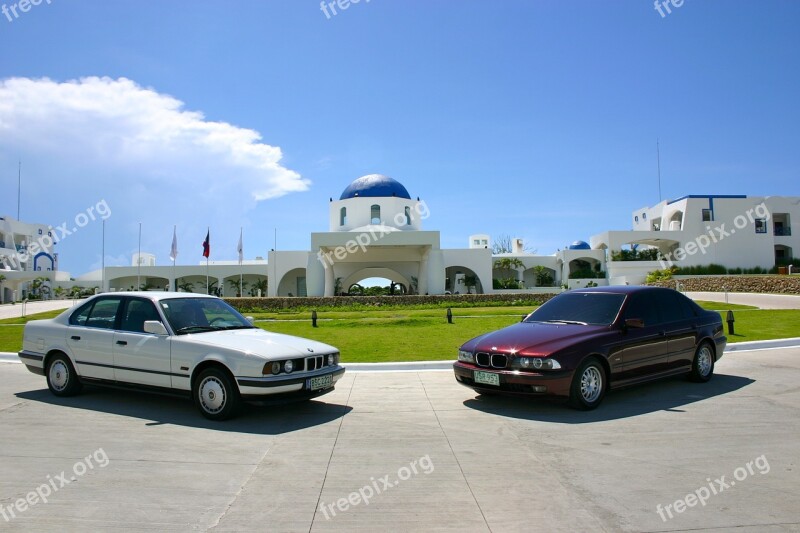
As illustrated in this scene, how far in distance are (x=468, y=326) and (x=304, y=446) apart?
11.1 metres

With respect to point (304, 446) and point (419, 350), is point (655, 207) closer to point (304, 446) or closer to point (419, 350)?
point (419, 350)

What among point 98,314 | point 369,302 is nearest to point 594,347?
point 98,314

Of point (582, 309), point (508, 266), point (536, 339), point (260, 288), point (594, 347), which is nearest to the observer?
point (594, 347)

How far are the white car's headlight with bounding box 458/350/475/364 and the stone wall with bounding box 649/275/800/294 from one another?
28730 millimetres

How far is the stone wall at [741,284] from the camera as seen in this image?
34688 millimetres

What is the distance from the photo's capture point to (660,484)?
13.9ft

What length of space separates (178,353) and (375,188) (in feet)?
137

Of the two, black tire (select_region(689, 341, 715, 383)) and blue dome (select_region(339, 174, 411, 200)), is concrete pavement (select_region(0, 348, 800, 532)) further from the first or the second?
blue dome (select_region(339, 174, 411, 200))

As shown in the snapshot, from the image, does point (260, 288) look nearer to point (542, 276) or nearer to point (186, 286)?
point (186, 286)

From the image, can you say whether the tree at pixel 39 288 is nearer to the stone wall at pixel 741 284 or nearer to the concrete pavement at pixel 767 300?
the stone wall at pixel 741 284

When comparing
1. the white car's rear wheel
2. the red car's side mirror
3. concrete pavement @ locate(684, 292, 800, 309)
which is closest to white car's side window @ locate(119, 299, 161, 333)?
the white car's rear wheel

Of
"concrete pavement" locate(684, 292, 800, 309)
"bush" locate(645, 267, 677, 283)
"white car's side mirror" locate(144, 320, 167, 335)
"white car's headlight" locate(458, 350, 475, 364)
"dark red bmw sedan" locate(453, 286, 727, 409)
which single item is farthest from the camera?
"bush" locate(645, 267, 677, 283)

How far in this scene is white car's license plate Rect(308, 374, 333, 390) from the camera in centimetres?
A: 639

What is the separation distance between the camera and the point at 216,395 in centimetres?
623
